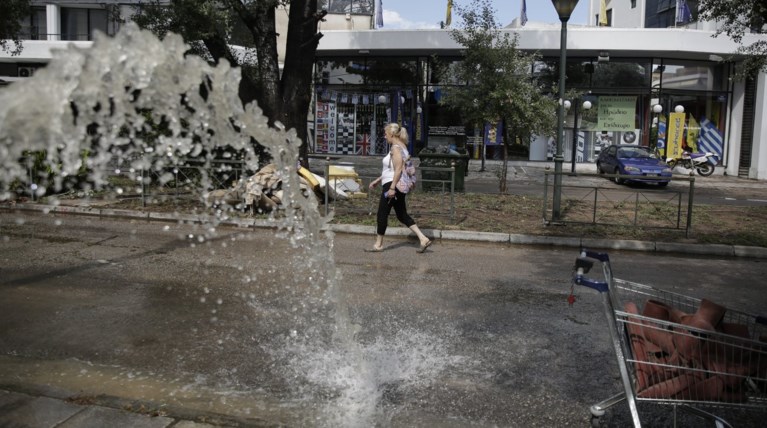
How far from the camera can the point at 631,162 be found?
75.2ft

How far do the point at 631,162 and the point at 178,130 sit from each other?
2122 cm

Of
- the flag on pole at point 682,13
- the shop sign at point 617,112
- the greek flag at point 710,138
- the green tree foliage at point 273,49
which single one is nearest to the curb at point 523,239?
the green tree foliage at point 273,49

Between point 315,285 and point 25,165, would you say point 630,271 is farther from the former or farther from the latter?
point 25,165

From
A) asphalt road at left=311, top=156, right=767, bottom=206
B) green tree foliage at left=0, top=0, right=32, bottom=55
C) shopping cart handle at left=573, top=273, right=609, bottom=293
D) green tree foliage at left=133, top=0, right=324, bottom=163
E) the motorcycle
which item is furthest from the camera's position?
the motorcycle

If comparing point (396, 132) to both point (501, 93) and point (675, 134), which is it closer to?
point (501, 93)

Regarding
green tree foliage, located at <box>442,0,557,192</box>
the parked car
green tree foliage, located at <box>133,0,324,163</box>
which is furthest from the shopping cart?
the parked car

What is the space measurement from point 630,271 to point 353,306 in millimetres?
4396

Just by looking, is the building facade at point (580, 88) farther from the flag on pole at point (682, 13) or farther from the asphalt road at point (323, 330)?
the asphalt road at point (323, 330)

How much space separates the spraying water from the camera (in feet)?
10.4

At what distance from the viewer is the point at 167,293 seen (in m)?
6.87

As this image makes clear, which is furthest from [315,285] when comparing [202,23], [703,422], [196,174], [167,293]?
[202,23]

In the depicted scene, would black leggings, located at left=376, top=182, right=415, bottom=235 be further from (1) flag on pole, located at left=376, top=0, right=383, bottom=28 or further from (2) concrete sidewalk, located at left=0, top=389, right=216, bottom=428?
(1) flag on pole, located at left=376, top=0, right=383, bottom=28

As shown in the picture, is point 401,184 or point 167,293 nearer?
point 167,293

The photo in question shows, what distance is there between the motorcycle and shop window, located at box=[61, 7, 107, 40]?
93.5 ft
